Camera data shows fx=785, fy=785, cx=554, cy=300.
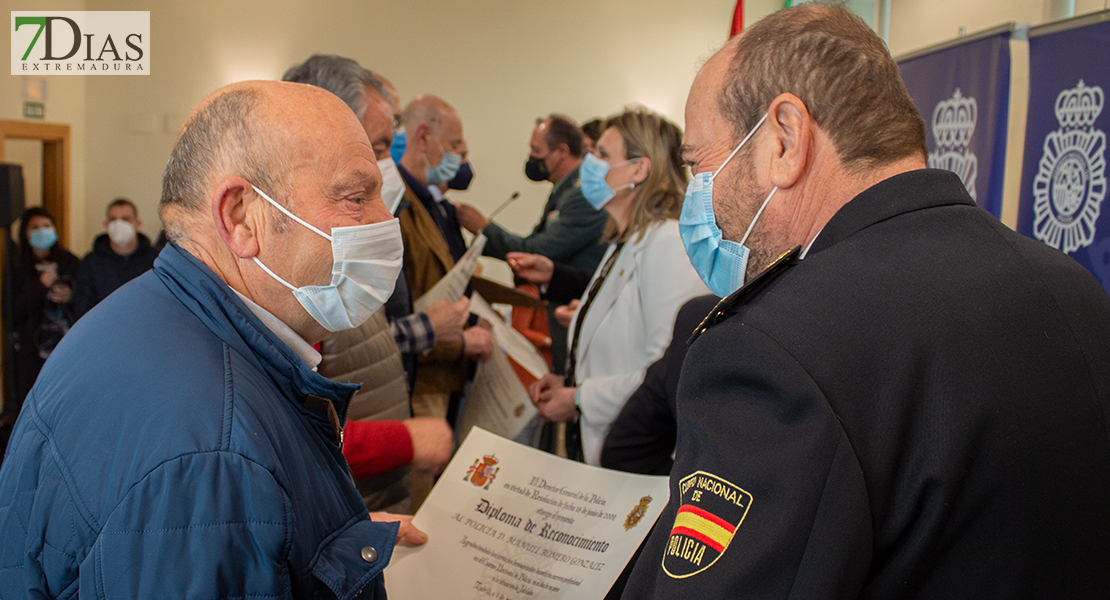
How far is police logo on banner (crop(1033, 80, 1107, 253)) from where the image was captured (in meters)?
2.78

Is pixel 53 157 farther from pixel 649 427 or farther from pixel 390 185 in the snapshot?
pixel 649 427

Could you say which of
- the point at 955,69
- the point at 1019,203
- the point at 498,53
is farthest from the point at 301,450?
the point at 498,53

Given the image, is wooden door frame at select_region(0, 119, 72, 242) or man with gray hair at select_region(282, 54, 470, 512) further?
wooden door frame at select_region(0, 119, 72, 242)

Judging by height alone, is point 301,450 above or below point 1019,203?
below

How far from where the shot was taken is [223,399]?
94 cm

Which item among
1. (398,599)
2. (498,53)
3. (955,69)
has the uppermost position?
(498,53)

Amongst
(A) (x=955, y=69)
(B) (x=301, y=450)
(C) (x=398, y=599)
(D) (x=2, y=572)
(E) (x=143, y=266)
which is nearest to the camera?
(D) (x=2, y=572)

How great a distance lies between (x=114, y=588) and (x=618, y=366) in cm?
173

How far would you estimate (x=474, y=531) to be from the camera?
151cm

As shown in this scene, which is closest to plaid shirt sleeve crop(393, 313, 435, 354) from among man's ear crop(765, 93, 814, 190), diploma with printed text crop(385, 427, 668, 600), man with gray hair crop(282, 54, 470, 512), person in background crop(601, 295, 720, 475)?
man with gray hair crop(282, 54, 470, 512)

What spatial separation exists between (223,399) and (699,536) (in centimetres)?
58

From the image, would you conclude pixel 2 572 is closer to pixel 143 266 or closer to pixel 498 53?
pixel 143 266

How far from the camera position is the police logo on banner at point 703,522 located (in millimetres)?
768

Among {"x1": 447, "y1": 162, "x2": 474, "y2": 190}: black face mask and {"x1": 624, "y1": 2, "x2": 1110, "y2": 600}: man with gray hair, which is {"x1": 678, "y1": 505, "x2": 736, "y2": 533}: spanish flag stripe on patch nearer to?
{"x1": 624, "y1": 2, "x2": 1110, "y2": 600}: man with gray hair
